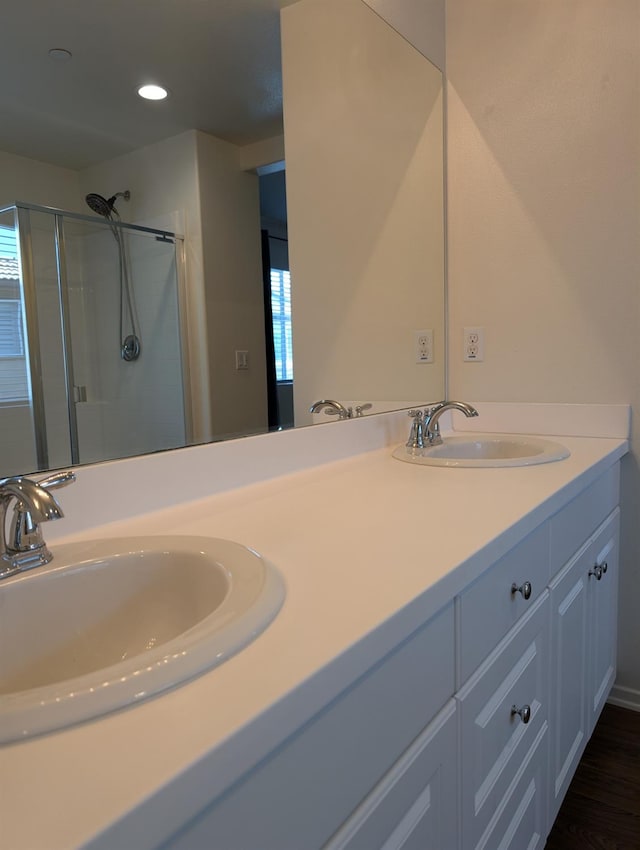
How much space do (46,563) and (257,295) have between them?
0.72m

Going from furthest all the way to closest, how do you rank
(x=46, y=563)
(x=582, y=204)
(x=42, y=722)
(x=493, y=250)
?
1. (x=493, y=250)
2. (x=582, y=204)
3. (x=46, y=563)
4. (x=42, y=722)

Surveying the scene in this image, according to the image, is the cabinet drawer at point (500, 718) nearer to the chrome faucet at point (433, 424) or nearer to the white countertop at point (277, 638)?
the white countertop at point (277, 638)

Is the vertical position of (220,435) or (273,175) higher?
(273,175)

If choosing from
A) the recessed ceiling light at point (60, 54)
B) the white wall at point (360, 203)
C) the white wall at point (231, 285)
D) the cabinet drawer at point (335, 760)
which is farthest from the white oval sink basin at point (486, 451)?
the recessed ceiling light at point (60, 54)

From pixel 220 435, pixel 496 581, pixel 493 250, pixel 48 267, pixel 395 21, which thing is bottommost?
pixel 496 581

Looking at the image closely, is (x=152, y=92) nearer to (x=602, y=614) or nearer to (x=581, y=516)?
(x=581, y=516)

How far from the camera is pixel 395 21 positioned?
1779mm

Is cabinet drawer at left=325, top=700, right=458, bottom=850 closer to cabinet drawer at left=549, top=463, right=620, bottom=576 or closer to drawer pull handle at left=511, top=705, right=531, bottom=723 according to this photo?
drawer pull handle at left=511, top=705, right=531, bottom=723

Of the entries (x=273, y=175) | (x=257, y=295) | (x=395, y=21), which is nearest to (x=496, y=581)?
(x=257, y=295)

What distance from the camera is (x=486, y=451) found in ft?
Answer: 5.89

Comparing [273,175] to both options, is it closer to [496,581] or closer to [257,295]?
[257,295]

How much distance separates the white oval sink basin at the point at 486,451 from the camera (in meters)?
1.38

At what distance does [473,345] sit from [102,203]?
1.38m

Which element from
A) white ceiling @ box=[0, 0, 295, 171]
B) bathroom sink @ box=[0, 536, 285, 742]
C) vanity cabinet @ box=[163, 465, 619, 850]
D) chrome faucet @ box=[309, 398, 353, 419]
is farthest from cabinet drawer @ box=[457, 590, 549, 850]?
white ceiling @ box=[0, 0, 295, 171]
